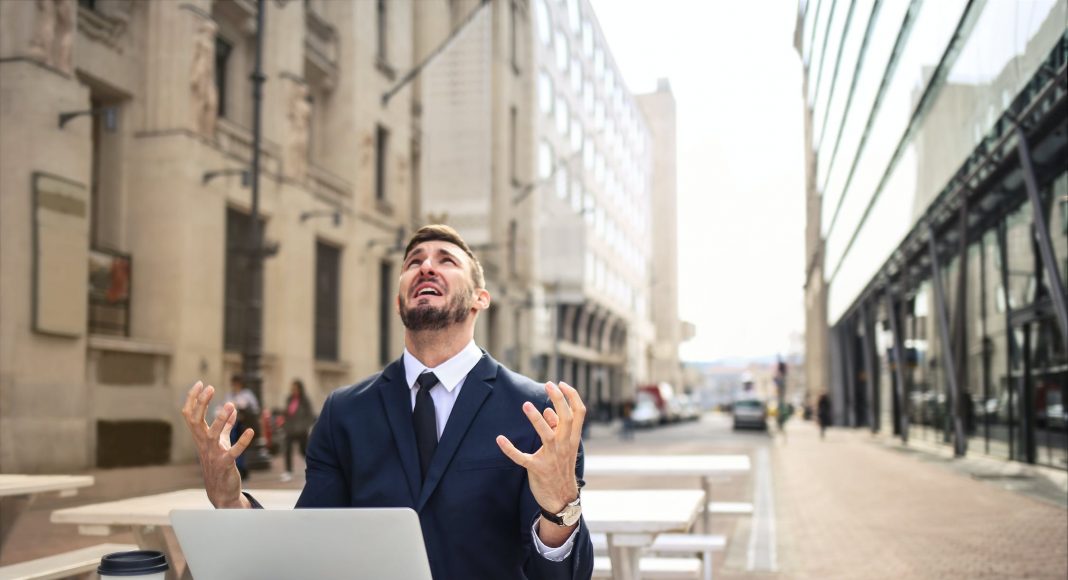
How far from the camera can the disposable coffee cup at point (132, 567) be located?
6.86 ft

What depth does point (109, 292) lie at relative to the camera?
39.6 feet

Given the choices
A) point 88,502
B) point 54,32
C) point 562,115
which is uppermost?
point 562,115

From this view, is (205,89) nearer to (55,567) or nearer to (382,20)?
(382,20)

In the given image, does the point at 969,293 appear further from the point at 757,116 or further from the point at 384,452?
the point at 384,452

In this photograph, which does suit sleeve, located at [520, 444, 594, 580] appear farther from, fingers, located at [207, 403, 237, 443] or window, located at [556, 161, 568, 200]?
window, located at [556, 161, 568, 200]

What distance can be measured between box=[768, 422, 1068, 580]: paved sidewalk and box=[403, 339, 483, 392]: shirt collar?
18.1 feet

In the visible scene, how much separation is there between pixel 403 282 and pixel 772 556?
259 inches

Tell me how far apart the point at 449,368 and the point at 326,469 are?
17.2 inches

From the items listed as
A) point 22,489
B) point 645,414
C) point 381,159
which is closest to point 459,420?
point 22,489

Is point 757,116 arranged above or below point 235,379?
above

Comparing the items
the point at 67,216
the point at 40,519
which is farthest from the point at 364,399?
the point at 40,519

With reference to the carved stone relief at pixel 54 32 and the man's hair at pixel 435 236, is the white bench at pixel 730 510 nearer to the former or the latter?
the carved stone relief at pixel 54 32

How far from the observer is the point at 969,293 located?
20984 millimetres

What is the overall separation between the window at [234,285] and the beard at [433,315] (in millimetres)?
17398
